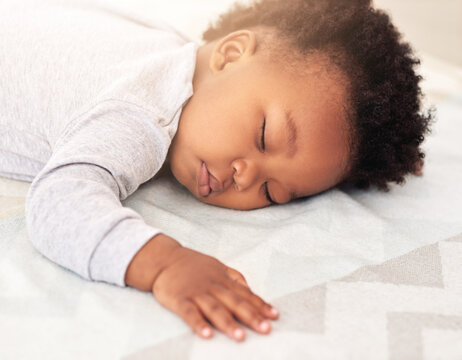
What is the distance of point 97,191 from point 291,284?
30cm

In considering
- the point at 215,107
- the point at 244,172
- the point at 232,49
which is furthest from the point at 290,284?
the point at 232,49

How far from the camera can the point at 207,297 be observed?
0.62m

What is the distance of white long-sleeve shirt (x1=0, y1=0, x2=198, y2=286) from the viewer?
0.69 meters

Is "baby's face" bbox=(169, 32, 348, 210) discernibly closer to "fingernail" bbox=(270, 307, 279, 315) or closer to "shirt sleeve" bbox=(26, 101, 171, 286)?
"shirt sleeve" bbox=(26, 101, 171, 286)

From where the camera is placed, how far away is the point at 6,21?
3.30ft

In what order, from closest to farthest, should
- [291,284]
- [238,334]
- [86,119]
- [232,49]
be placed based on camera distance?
[238,334] → [291,284] → [86,119] → [232,49]

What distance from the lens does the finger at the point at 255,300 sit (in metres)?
0.63

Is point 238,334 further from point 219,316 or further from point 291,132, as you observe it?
point 291,132

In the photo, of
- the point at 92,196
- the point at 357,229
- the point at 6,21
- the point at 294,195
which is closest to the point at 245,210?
the point at 294,195

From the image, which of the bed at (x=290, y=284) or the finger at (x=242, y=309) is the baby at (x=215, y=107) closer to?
the bed at (x=290, y=284)

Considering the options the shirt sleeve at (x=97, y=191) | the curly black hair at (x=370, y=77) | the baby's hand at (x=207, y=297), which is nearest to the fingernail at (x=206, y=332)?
the baby's hand at (x=207, y=297)

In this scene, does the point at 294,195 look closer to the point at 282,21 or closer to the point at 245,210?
the point at 245,210

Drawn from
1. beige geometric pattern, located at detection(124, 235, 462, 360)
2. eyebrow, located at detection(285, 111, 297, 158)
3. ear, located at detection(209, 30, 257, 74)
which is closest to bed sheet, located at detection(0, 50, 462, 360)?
beige geometric pattern, located at detection(124, 235, 462, 360)

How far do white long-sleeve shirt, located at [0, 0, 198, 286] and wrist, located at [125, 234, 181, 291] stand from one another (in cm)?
1
